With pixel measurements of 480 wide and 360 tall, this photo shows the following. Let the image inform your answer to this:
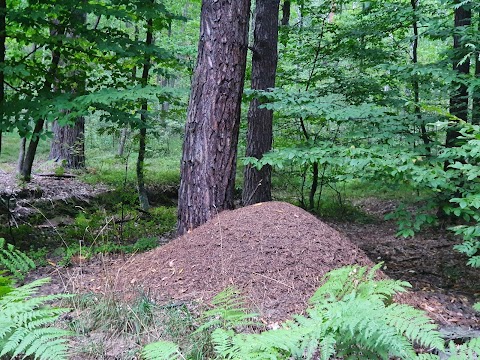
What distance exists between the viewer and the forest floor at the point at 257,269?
3.61 meters

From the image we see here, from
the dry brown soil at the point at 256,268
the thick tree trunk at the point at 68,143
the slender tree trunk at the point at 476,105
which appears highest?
the slender tree trunk at the point at 476,105

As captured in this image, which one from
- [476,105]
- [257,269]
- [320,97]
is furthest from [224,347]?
[476,105]

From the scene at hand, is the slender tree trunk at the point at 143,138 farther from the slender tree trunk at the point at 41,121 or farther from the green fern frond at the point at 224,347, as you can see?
the green fern frond at the point at 224,347

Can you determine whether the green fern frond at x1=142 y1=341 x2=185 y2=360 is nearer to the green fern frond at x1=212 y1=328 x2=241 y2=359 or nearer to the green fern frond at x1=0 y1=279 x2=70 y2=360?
the green fern frond at x1=212 y1=328 x2=241 y2=359

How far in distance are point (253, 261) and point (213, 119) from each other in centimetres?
179

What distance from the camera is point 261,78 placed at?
805cm

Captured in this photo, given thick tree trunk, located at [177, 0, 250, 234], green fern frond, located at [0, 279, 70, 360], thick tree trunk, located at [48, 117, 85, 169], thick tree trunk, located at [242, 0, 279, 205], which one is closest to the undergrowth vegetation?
green fern frond, located at [0, 279, 70, 360]

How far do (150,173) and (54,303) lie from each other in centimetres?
773

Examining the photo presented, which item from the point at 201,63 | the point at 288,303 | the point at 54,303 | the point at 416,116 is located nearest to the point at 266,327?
the point at 288,303

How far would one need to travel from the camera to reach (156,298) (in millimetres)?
3588

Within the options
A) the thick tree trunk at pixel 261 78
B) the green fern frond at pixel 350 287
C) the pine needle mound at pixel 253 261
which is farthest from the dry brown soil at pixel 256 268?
the thick tree trunk at pixel 261 78

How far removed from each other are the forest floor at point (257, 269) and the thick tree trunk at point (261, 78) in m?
3.56

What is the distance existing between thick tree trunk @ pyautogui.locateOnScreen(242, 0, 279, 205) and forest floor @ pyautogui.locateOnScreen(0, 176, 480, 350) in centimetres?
356

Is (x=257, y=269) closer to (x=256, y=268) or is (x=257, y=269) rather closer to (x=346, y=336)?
(x=256, y=268)
